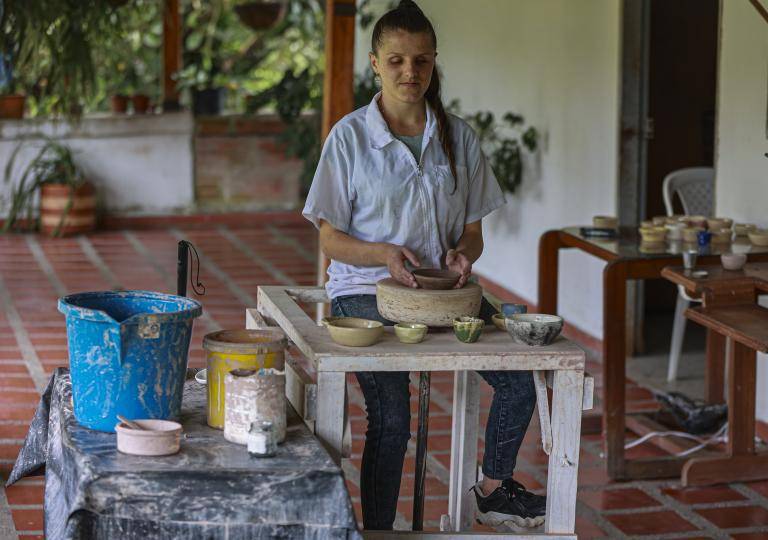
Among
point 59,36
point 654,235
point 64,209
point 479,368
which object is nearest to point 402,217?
point 479,368

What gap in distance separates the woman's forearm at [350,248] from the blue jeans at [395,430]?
6.5 inches

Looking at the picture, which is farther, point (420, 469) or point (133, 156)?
point (133, 156)

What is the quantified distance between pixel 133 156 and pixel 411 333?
7.31 meters

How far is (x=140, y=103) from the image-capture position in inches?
390

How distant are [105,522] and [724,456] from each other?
8.65ft

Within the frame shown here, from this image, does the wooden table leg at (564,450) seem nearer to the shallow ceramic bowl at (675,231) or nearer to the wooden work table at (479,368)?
the wooden work table at (479,368)

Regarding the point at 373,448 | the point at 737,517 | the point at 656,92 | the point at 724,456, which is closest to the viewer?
the point at 373,448

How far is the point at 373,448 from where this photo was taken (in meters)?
3.13

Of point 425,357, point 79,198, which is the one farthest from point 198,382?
point 79,198

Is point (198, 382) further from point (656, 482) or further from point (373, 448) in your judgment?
point (656, 482)

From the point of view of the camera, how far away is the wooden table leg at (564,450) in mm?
2875

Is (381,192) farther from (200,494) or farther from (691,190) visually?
(691,190)

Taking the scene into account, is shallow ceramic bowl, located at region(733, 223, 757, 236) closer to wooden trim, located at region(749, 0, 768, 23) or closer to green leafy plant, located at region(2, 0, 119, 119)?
wooden trim, located at region(749, 0, 768, 23)

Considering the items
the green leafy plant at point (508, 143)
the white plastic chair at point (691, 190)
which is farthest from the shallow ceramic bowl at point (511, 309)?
the green leafy plant at point (508, 143)
